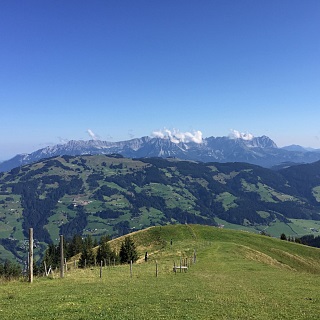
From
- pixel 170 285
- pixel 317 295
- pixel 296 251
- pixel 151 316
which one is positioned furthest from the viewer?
pixel 296 251

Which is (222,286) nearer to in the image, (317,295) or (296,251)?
(317,295)

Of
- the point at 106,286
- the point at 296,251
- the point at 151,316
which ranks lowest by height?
the point at 296,251

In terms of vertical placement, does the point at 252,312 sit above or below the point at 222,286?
above

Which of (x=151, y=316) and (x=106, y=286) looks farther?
(x=106, y=286)

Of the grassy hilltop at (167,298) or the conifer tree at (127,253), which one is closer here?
the grassy hilltop at (167,298)

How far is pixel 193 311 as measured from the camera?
22797mm

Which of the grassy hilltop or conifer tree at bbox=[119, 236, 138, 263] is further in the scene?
conifer tree at bbox=[119, 236, 138, 263]

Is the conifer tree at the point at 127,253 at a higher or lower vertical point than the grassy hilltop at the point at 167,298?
lower

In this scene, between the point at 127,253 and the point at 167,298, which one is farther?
the point at 127,253

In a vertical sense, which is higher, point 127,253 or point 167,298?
point 167,298

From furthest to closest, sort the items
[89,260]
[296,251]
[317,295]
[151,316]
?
1. [296,251]
2. [89,260]
3. [317,295]
4. [151,316]

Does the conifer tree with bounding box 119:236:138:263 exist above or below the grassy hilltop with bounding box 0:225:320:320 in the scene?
below

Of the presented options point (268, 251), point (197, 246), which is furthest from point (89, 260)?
point (268, 251)

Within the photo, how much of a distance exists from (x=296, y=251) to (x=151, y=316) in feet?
281
